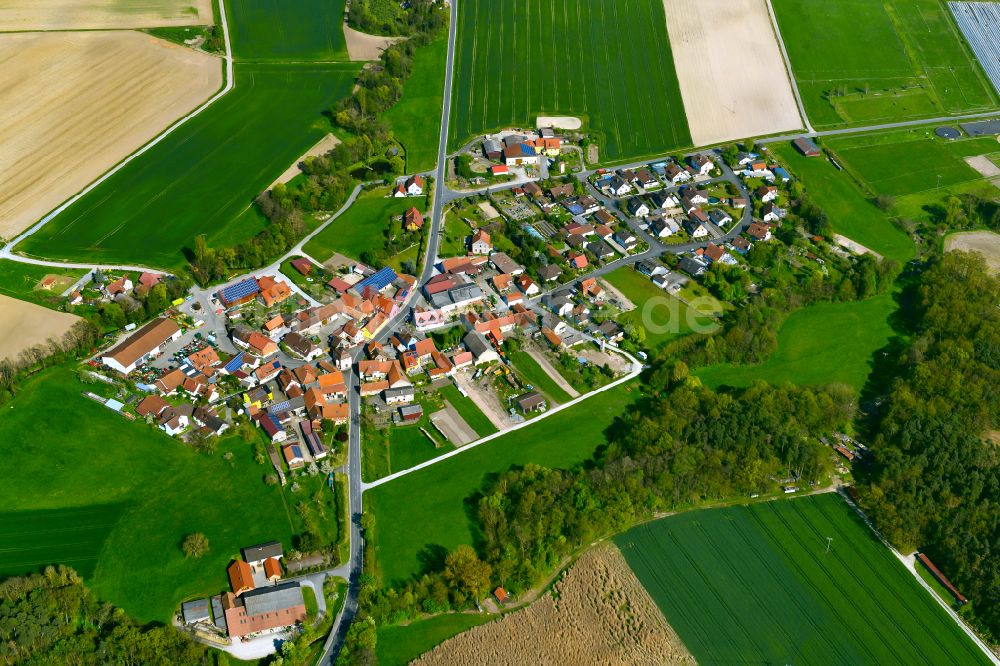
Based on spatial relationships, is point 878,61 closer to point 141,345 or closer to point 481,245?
point 481,245

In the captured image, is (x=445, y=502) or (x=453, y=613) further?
(x=445, y=502)

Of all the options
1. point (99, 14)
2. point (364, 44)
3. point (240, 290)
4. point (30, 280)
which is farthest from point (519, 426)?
point (99, 14)

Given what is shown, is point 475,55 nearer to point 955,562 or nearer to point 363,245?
point 363,245

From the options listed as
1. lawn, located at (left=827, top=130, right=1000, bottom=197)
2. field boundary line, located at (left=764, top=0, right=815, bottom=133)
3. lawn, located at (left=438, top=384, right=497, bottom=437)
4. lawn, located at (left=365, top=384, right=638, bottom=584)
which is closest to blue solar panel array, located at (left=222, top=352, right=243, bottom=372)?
lawn, located at (left=438, top=384, right=497, bottom=437)

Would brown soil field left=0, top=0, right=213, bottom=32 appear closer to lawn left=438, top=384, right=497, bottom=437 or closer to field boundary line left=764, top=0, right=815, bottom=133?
field boundary line left=764, top=0, right=815, bottom=133

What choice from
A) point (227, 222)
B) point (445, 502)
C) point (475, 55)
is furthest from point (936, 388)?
point (475, 55)

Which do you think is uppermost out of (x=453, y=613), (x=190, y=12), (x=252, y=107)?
(x=190, y=12)

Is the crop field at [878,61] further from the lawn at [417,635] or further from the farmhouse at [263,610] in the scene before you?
the farmhouse at [263,610]
